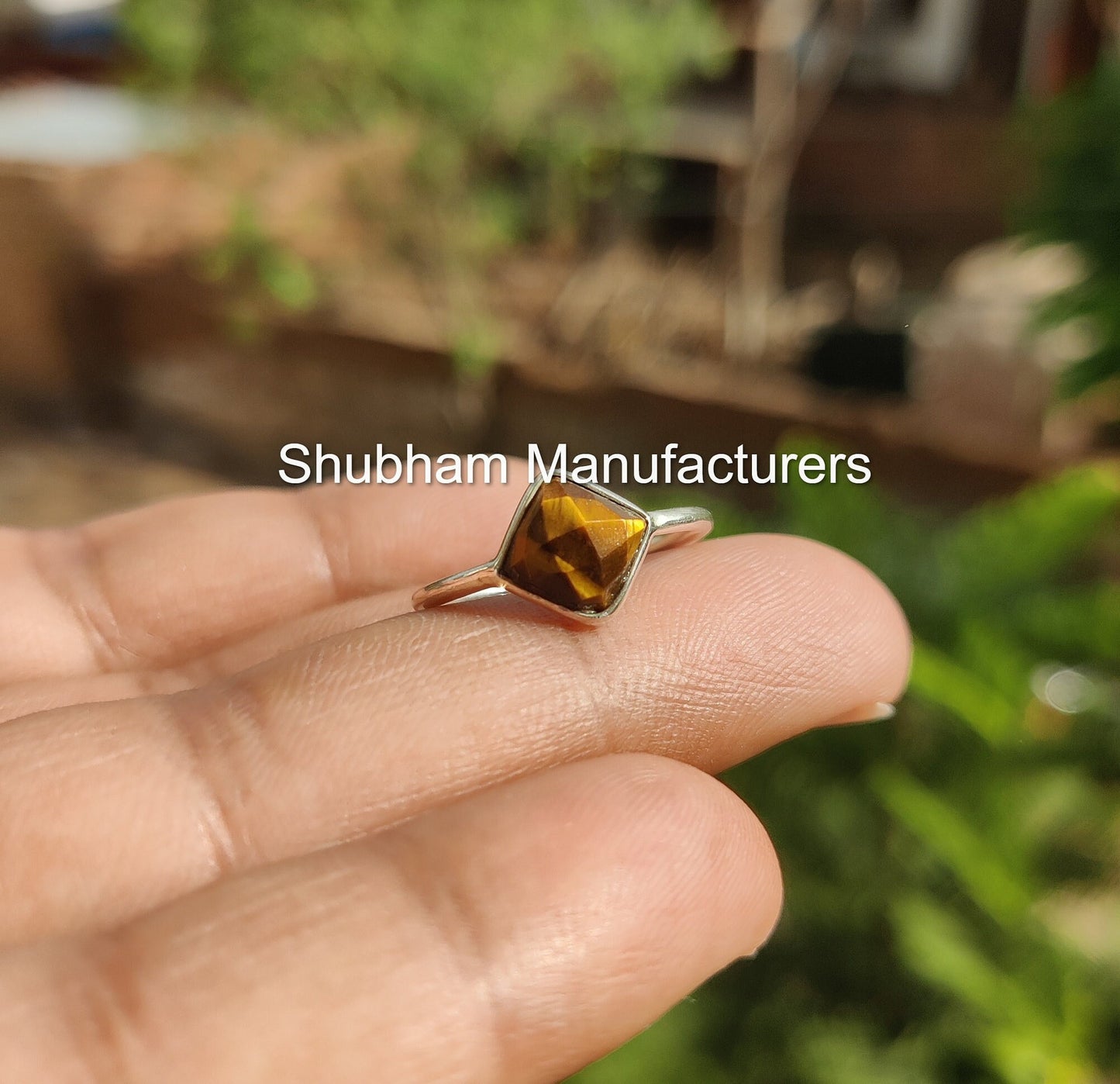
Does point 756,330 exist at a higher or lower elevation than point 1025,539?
lower

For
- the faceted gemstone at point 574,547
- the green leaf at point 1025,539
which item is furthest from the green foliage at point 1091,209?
the faceted gemstone at point 574,547

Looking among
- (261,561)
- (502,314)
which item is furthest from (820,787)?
(502,314)

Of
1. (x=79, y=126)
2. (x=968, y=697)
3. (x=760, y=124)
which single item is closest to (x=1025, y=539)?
(x=968, y=697)

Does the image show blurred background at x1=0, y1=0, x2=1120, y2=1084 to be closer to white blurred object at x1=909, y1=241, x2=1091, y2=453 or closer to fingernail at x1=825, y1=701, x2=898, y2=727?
white blurred object at x1=909, y1=241, x2=1091, y2=453

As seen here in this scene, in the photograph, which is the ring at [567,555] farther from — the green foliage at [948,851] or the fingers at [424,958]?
the green foliage at [948,851]

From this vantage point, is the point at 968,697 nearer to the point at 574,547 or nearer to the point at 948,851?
the point at 948,851

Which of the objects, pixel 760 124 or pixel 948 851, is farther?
pixel 760 124
